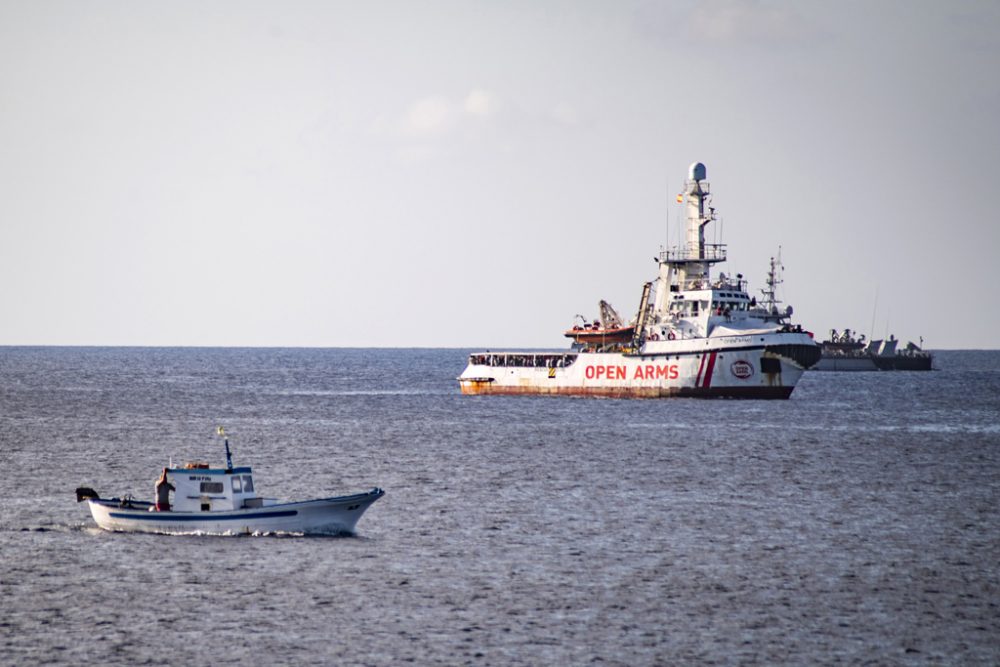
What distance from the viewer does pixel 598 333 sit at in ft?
412

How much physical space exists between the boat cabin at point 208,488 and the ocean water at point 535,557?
4.53ft

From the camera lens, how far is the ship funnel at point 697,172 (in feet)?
408

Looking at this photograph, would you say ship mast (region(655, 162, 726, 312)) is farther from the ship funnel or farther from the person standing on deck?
the person standing on deck

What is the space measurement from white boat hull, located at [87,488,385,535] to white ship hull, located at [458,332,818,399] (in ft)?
224

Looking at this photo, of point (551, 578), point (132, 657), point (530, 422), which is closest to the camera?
point (132, 657)

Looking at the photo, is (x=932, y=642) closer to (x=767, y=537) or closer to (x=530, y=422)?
(x=767, y=537)

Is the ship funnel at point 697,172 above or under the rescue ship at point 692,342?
above

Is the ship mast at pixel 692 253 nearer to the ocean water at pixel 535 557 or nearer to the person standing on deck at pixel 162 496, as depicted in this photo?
the ocean water at pixel 535 557

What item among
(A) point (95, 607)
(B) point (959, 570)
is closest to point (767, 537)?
(B) point (959, 570)

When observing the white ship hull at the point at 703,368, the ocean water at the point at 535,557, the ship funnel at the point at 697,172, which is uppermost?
the ship funnel at the point at 697,172

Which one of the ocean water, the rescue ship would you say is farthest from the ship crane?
the ocean water

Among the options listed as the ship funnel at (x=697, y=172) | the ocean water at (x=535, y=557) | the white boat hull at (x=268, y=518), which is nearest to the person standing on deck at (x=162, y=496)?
the white boat hull at (x=268, y=518)

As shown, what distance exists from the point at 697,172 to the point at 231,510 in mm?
85074

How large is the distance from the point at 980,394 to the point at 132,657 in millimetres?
151510
